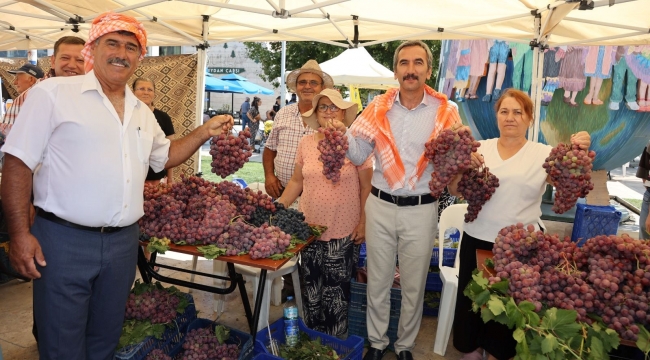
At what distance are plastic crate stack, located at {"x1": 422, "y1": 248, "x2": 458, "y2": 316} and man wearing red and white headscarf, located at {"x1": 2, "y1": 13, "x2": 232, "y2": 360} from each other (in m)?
2.49

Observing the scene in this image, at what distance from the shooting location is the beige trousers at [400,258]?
271 cm

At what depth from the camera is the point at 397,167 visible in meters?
2.62

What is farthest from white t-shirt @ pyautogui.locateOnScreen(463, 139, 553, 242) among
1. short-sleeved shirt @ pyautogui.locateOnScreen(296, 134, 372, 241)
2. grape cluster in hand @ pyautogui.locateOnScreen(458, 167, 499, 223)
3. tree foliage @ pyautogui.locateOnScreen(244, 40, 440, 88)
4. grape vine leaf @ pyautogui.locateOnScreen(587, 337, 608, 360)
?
tree foliage @ pyautogui.locateOnScreen(244, 40, 440, 88)

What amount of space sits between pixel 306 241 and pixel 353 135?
700 millimetres

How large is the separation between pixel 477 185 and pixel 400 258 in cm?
76

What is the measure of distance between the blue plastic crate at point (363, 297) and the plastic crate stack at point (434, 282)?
0.71 m

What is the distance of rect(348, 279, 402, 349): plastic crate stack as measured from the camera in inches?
123

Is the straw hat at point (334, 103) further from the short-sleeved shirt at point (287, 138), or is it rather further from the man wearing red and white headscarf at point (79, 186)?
the man wearing red and white headscarf at point (79, 186)

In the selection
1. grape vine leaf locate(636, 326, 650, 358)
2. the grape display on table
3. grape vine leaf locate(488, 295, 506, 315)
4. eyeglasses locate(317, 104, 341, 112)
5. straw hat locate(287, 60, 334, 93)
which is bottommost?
grape vine leaf locate(636, 326, 650, 358)

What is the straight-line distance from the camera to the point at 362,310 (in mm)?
3217

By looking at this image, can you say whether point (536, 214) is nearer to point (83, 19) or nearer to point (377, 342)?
point (377, 342)

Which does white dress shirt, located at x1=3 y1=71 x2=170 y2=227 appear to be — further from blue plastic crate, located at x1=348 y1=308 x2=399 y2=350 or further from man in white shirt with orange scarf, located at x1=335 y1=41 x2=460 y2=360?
blue plastic crate, located at x1=348 y1=308 x2=399 y2=350

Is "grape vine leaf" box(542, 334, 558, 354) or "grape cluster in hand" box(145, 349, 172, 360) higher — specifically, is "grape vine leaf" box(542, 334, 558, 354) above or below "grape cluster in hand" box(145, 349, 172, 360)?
above

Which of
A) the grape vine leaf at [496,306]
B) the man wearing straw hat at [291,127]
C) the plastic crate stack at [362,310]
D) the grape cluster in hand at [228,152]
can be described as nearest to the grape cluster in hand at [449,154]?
the grape vine leaf at [496,306]
